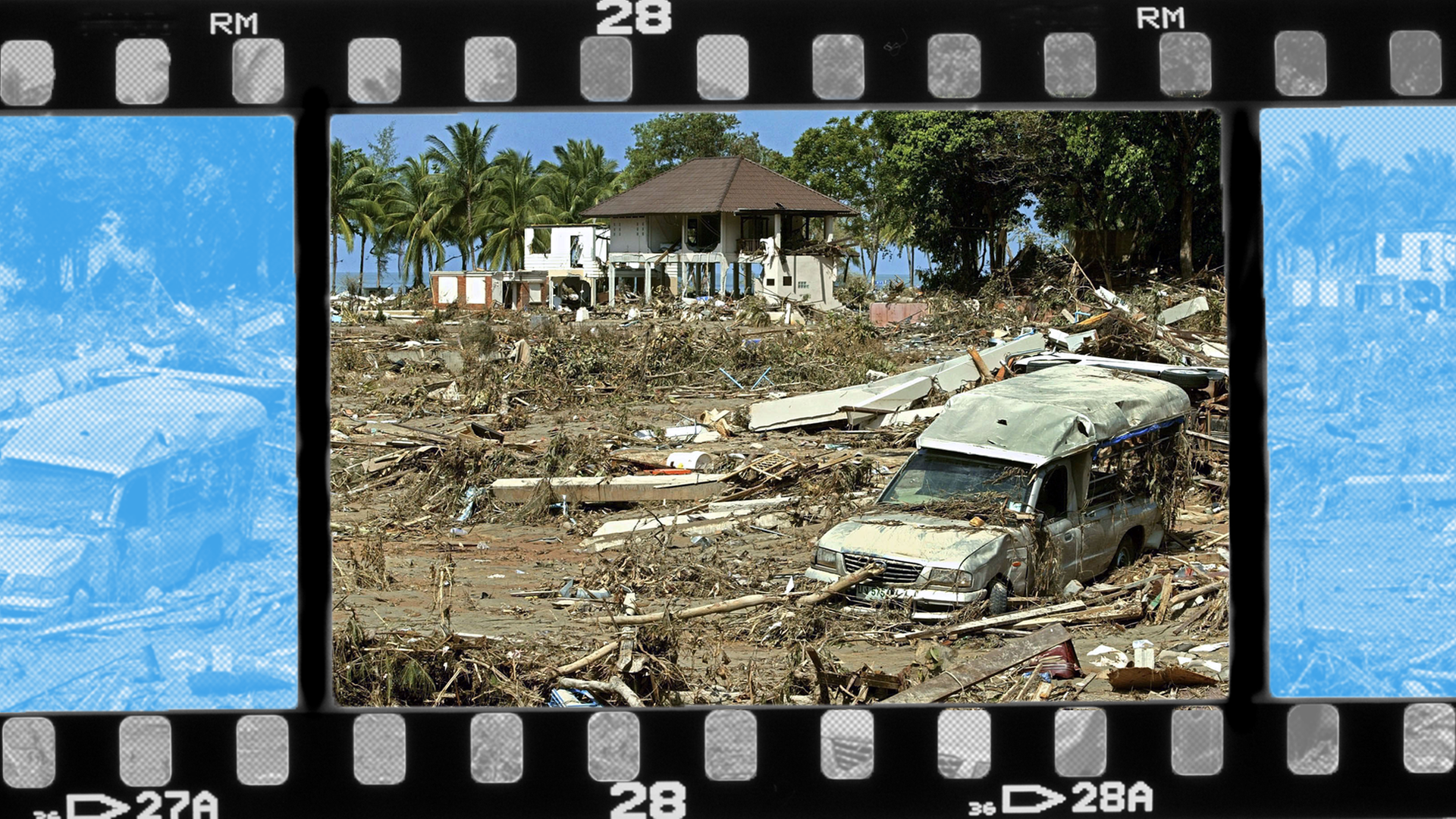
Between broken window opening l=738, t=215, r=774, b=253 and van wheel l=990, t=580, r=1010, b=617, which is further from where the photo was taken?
broken window opening l=738, t=215, r=774, b=253

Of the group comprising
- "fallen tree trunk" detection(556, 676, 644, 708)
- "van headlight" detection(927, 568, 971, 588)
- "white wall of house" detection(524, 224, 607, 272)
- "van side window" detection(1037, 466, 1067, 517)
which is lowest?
"fallen tree trunk" detection(556, 676, 644, 708)

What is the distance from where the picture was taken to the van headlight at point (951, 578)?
841cm

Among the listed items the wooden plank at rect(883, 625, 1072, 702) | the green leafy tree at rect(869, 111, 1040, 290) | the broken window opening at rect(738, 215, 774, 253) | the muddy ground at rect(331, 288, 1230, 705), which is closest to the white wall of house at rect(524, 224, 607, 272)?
the broken window opening at rect(738, 215, 774, 253)

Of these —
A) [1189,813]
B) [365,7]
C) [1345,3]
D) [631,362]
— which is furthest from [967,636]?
[631,362]

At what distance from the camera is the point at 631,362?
69.7 feet

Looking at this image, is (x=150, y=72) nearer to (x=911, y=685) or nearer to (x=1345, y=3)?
(x=1345, y=3)

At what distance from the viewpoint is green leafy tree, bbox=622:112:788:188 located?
46.4 m

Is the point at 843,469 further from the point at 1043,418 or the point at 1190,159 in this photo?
the point at 1190,159

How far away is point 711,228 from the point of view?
39.5 metres

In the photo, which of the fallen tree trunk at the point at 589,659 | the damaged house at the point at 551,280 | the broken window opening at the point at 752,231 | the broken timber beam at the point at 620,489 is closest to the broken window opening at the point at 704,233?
the broken window opening at the point at 752,231

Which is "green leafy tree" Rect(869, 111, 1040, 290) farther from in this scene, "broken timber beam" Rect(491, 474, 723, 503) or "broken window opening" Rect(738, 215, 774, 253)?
"broken timber beam" Rect(491, 474, 723, 503)

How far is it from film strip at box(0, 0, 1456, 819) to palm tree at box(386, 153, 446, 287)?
1563 inches

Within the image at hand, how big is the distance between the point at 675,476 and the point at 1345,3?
11.1m

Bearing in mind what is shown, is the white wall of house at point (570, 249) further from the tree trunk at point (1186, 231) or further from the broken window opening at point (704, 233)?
the tree trunk at point (1186, 231)
